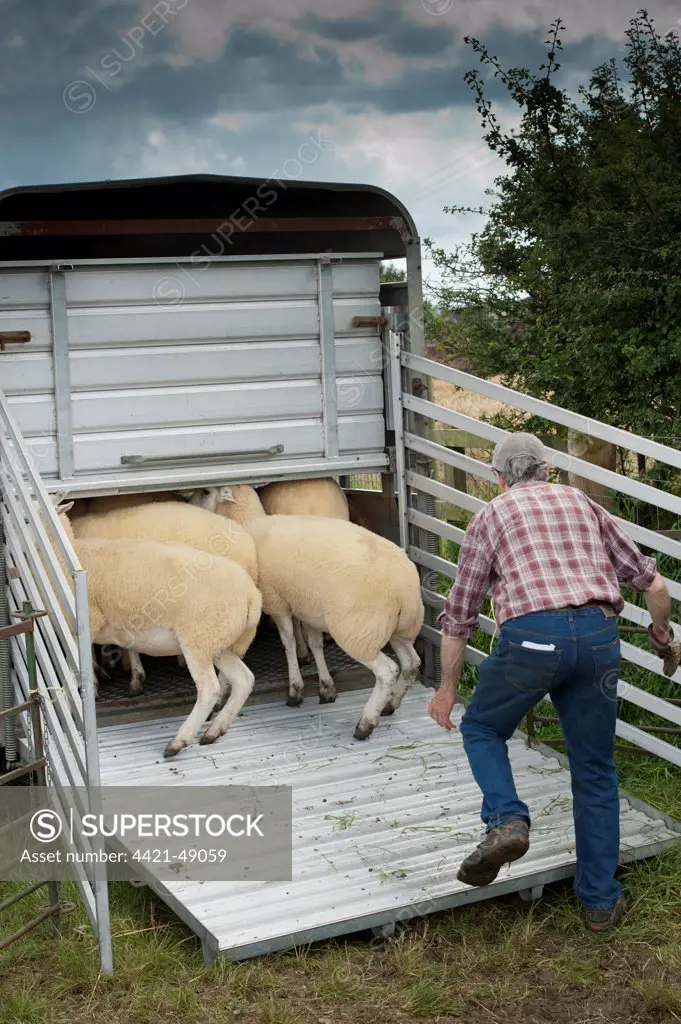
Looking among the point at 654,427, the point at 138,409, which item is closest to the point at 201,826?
the point at 138,409

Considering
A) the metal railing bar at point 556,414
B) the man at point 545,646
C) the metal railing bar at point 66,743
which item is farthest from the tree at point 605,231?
the metal railing bar at point 66,743

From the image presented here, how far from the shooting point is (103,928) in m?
4.50

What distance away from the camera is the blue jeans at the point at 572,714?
4590 mm

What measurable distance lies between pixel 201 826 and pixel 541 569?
2068mm

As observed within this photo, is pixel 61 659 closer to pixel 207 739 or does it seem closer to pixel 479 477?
pixel 207 739

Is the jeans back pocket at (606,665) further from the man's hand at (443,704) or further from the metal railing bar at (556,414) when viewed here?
the metal railing bar at (556,414)

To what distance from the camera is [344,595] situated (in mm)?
6484

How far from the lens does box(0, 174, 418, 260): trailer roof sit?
287 inches

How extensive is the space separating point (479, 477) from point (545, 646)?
2639 millimetres

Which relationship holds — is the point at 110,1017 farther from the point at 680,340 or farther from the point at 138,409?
the point at 680,340

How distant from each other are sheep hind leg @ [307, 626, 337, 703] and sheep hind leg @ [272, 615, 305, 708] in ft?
0.39

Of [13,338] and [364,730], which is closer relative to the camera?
[364,730]

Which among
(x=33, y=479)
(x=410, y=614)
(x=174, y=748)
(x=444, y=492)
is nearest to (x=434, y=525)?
(x=444, y=492)

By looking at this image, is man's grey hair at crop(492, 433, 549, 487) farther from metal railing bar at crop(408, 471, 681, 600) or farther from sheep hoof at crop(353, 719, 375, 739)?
sheep hoof at crop(353, 719, 375, 739)
